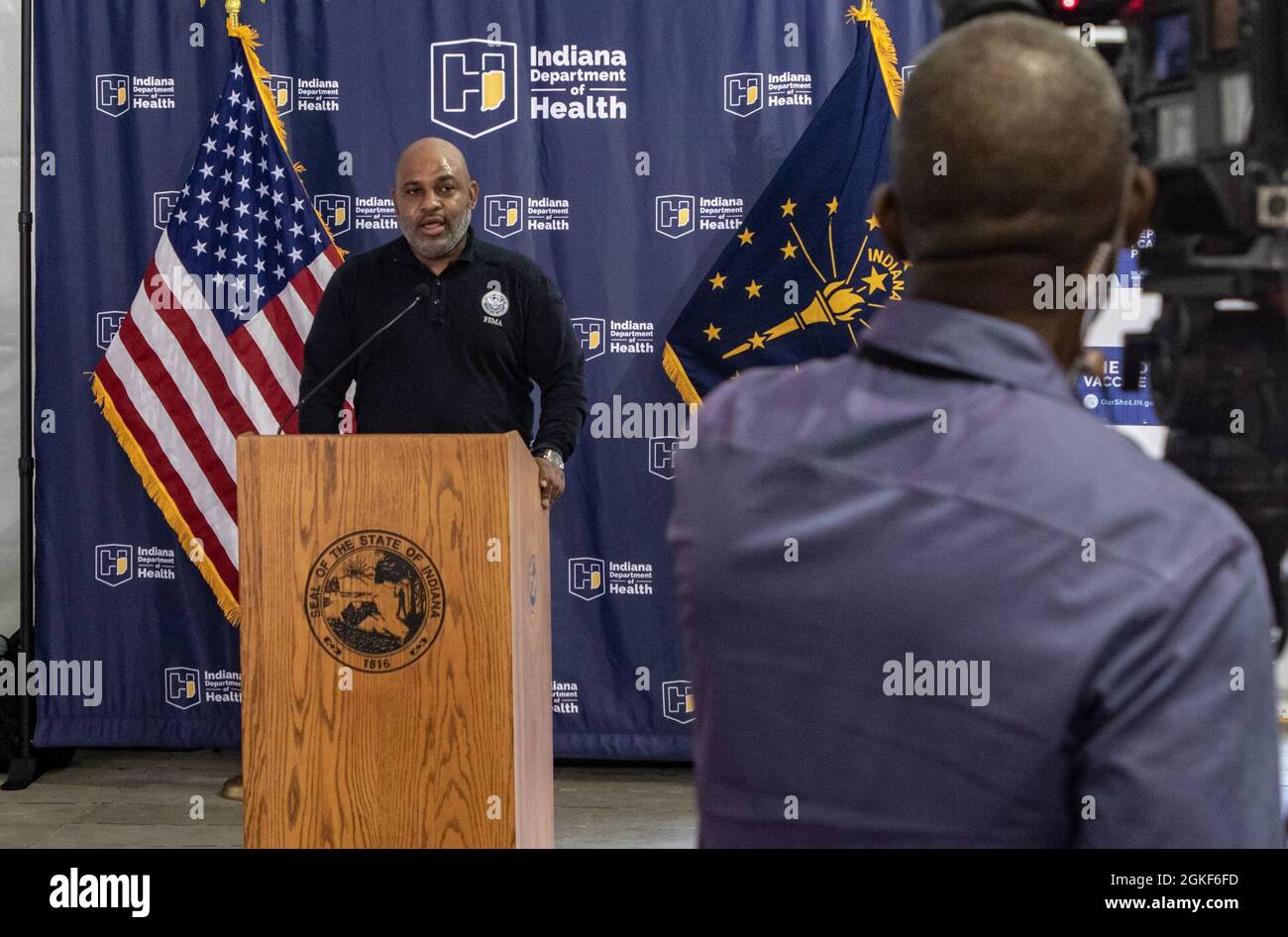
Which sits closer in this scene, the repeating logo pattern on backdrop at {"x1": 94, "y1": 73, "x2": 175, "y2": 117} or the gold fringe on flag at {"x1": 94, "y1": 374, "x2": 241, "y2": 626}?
the gold fringe on flag at {"x1": 94, "y1": 374, "x2": 241, "y2": 626}

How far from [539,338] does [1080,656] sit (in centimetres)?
286

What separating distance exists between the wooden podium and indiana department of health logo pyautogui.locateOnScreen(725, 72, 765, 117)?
2.30m

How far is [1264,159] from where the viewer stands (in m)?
1.11

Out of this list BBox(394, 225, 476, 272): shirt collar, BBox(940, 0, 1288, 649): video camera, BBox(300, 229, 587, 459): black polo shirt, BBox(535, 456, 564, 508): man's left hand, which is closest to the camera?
BBox(940, 0, 1288, 649): video camera

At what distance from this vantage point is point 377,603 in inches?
100

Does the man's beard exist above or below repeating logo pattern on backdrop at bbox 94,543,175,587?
above

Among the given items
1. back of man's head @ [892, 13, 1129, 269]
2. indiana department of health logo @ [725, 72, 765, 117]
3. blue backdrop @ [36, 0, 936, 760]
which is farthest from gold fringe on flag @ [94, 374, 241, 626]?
back of man's head @ [892, 13, 1129, 269]

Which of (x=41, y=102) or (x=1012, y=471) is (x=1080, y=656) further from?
(x=41, y=102)

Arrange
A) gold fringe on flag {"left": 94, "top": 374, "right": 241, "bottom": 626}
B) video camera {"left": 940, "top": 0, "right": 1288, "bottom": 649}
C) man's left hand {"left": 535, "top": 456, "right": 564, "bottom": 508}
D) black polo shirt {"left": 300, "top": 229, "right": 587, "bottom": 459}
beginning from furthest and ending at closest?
gold fringe on flag {"left": 94, "top": 374, "right": 241, "bottom": 626} → black polo shirt {"left": 300, "top": 229, "right": 587, "bottom": 459} → man's left hand {"left": 535, "top": 456, "right": 564, "bottom": 508} → video camera {"left": 940, "top": 0, "right": 1288, "bottom": 649}

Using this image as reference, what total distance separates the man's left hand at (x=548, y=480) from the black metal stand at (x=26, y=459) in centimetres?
216

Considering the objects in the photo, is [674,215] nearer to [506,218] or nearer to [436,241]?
[506,218]

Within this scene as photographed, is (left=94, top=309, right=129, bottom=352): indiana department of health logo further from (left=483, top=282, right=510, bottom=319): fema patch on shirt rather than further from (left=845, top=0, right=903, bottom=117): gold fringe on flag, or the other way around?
(left=845, top=0, right=903, bottom=117): gold fringe on flag

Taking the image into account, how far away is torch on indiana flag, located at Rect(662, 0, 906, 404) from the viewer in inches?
169
